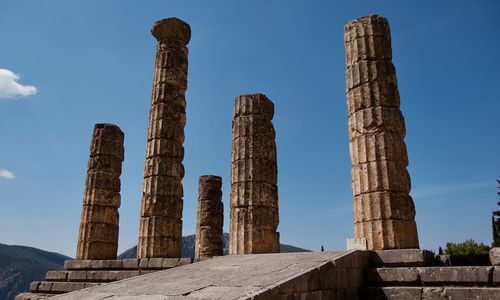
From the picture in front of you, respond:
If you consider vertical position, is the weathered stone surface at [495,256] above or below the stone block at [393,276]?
above

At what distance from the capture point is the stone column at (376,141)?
916 cm

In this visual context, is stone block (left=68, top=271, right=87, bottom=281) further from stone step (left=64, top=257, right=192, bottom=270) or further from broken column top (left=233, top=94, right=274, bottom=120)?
broken column top (left=233, top=94, right=274, bottom=120)

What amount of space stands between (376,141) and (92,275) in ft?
30.1

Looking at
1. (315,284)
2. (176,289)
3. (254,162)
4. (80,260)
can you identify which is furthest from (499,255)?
(80,260)

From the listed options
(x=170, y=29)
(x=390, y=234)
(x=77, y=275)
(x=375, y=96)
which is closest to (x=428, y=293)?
(x=390, y=234)

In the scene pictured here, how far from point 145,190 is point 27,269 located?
83.5 metres

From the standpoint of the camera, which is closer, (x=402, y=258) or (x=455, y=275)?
(x=455, y=275)

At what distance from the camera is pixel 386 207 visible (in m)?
9.20

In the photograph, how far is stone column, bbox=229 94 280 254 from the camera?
11633 millimetres

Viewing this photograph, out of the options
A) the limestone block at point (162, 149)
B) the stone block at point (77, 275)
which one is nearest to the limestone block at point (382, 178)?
the limestone block at point (162, 149)

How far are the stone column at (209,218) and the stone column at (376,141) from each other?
10887 mm

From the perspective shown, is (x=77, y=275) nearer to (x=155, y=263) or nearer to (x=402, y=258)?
(x=155, y=263)

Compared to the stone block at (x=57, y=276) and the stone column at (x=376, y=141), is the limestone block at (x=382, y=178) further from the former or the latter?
the stone block at (x=57, y=276)

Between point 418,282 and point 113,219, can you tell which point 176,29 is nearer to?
point 113,219
